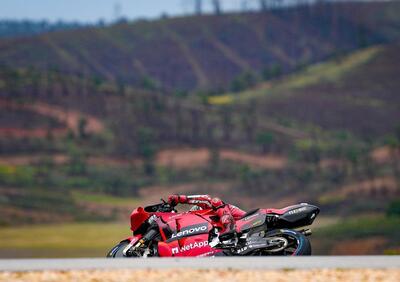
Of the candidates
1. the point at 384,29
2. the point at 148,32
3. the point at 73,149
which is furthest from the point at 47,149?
the point at 384,29

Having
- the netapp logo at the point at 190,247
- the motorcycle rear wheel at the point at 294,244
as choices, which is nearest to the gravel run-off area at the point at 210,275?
the motorcycle rear wheel at the point at 294,244

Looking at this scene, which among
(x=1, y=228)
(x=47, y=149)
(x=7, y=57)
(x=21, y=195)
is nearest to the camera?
(x=1, y=228)

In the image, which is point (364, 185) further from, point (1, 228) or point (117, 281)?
point (117, 281)

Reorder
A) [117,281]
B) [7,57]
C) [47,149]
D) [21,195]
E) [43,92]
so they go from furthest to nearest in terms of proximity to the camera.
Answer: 1. [7,57]
2. [43,92]
3. [47,149]
4. [21,195]
5. [117,281]

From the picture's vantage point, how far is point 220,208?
11.1 meters

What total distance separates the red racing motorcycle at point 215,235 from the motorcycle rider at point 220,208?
48 mm

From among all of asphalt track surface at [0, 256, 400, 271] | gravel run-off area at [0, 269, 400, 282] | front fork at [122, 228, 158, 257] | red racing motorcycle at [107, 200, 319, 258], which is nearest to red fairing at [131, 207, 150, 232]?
red racing motorcycle at [107, 200, 319, 258]

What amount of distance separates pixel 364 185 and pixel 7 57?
55.5m

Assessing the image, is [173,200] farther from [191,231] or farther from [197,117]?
[197,117]

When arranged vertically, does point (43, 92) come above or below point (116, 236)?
above

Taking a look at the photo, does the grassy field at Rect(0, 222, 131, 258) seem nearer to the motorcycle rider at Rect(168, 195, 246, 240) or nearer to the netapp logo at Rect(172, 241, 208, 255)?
the motorcycle rider at Rect(168, 195, 246, 240)

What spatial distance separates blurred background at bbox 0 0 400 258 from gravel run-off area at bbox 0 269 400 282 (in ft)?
181

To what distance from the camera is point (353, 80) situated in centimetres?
12694

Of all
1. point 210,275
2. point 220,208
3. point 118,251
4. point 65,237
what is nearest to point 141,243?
point 118,251
